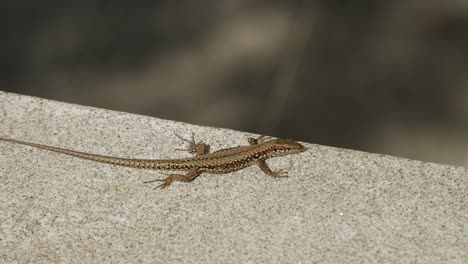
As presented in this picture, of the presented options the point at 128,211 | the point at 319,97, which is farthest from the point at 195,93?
the point at 128,211

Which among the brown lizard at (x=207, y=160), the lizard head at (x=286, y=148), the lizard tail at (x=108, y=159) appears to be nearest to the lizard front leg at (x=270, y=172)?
the brown lizard at (x=207, y=160)

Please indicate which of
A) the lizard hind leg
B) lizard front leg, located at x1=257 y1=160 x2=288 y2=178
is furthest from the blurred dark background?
lizard front leg, located at x1=257 y1=160 x2=288 y2=178

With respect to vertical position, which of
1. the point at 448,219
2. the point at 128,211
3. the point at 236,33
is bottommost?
the point at 128,211

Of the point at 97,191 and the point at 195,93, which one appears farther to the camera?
the point at 195,93

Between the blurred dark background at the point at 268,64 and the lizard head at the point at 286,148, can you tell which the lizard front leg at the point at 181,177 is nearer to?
the lizard head at the point at 286,148

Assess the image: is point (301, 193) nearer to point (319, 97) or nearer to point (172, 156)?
point (172, 156)

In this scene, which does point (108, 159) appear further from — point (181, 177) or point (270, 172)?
point (270, 172)

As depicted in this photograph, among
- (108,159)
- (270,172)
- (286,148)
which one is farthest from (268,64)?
(108,159)

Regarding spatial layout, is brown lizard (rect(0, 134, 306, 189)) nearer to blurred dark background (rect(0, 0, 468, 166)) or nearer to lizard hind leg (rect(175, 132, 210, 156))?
lizard hind leg (rect(175, 132, 210, 156))
